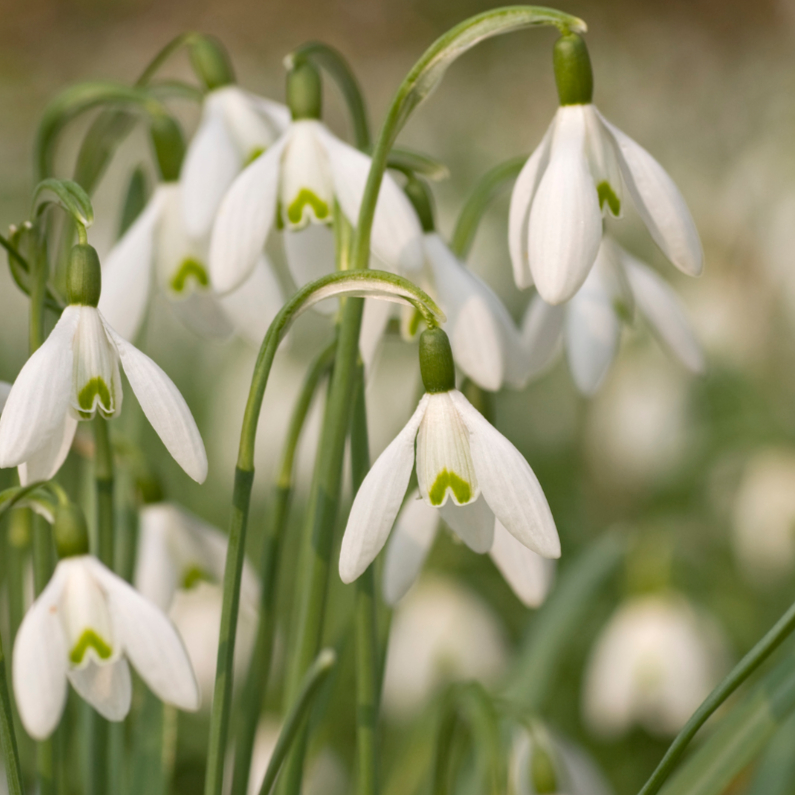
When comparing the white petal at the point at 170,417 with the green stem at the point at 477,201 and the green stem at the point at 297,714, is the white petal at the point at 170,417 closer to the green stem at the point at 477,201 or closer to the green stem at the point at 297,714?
the green stem at the point at 297,714

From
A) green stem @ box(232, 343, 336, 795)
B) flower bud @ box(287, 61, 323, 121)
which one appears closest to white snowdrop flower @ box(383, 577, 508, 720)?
green stem @ box(232, 343, 336, 795)

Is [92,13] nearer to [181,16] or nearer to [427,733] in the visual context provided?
[181,16]

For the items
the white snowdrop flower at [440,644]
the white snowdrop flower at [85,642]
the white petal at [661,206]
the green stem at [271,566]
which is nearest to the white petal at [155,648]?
the white snowdrop flower at [85,642]

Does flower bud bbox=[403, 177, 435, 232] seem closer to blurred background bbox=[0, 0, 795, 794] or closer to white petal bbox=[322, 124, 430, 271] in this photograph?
white petal bbox=[322, 124, 430, 271]

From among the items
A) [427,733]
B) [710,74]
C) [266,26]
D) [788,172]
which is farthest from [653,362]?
[266,26]

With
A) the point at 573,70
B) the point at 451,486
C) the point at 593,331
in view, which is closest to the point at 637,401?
the point at 593,331
